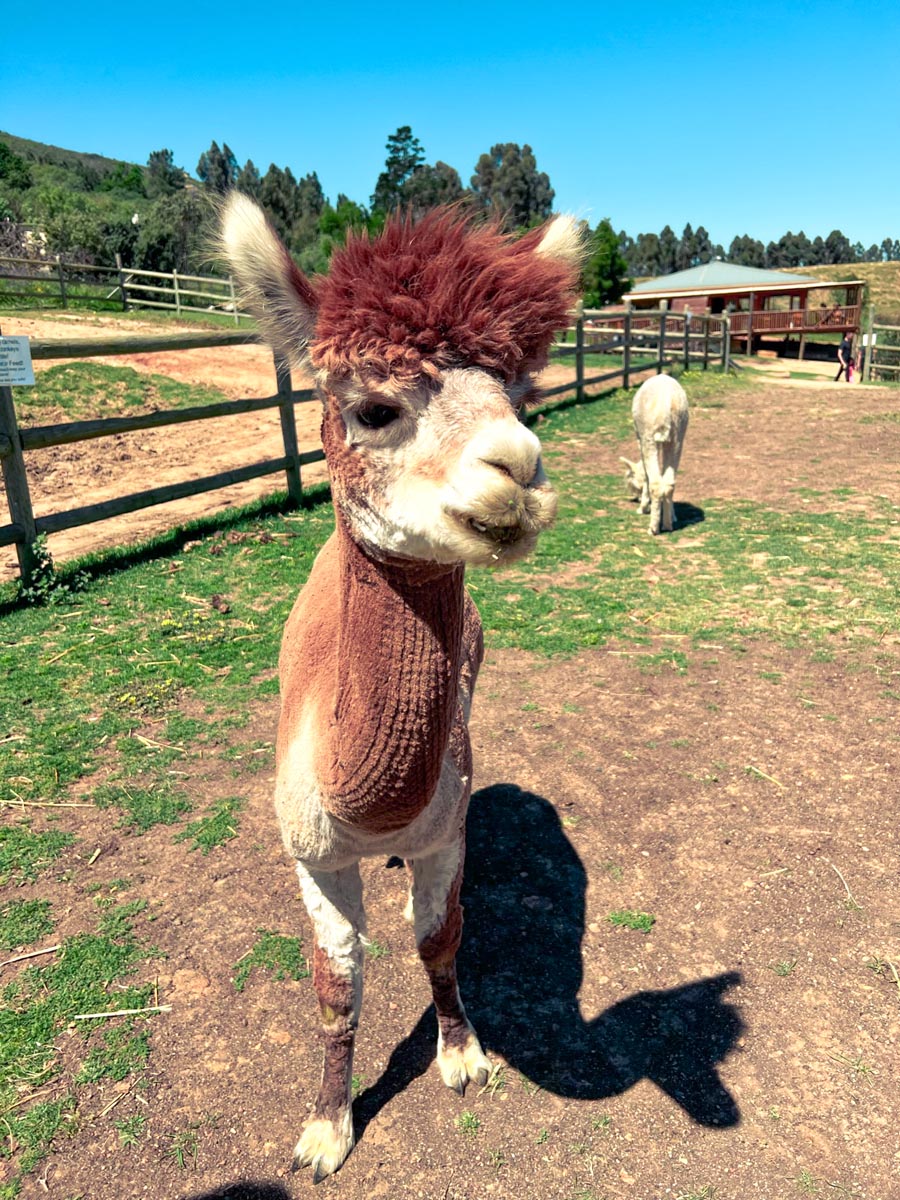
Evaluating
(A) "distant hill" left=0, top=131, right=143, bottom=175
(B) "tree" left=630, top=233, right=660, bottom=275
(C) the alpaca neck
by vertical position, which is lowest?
(C) the alpaca neck

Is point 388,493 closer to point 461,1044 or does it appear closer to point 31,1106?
point 461,1044

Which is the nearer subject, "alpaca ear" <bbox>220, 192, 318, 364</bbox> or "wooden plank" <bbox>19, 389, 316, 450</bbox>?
"alpaca ear" <bbox>220, 192, 318, 364</bbox>

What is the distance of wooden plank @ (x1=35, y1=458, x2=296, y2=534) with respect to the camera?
655 cm

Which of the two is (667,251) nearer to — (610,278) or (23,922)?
(610,278)

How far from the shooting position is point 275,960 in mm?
3043

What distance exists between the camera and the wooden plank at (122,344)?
6.44 metres

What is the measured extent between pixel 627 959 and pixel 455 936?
95 centimetres

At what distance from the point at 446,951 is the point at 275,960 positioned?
0.90 metres

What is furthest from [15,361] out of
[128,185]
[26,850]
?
[128,185]

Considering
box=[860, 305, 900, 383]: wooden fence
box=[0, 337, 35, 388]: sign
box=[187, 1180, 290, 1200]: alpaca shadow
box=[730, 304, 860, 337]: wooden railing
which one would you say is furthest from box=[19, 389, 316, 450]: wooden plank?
box=[730, 304, 860, 337]: wooden railing

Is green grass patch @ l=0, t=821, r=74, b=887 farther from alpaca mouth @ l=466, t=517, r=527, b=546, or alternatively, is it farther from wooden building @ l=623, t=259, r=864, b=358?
wooden building @ l=623, t=259, r=864, b=358

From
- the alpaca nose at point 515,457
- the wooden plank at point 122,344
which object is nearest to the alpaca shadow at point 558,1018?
the alpaca nose at point 515,457

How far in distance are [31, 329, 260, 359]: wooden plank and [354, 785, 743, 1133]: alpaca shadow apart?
432 cm

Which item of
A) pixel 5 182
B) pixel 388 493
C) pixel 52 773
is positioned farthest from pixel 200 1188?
pixel 5 182
